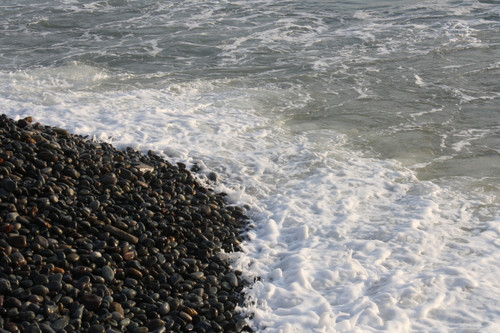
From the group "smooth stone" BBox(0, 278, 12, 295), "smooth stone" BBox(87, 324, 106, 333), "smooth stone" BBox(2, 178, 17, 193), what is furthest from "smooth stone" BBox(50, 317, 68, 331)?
"smooth stone" BBox(2, 178, 17, 193)

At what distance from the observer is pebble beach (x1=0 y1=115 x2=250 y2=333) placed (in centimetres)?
464

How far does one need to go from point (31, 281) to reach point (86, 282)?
43 cm

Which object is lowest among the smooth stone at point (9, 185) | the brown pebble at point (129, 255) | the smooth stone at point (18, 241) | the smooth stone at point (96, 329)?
the smooth stone at point (96, 329)

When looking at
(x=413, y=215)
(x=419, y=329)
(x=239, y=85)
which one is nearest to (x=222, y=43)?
(x=239, y=85)

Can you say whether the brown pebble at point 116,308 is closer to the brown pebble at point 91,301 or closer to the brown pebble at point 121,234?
the brown pebble at point 91,301

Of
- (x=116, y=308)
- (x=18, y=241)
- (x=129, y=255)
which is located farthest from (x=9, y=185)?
(x=116, y=308)

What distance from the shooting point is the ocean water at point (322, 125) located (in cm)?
557

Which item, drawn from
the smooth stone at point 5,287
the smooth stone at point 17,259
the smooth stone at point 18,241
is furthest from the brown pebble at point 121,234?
the smooth stone at point 5,287

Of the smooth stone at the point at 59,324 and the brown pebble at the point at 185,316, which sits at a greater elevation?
the smooth stone at the point at 59,324

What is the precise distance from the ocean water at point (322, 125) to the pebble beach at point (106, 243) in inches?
15.5

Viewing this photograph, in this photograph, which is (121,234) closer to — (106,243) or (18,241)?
(106,243)

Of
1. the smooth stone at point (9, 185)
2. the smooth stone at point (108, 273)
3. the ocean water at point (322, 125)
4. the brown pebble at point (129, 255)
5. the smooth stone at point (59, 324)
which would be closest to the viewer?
the smooth stone at point (59, 324)

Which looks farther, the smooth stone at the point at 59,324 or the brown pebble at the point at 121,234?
the brown pebble at the point at 121,234

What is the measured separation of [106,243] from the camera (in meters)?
5.43
